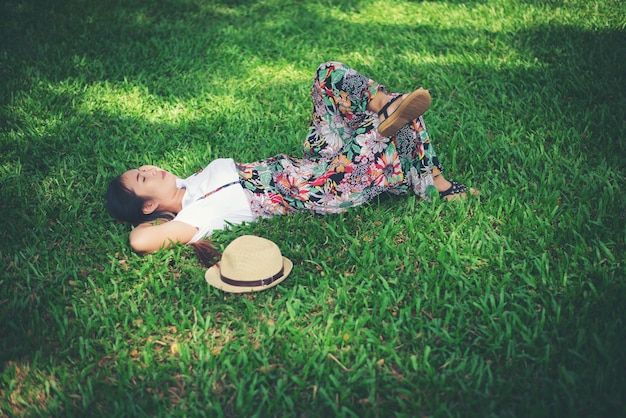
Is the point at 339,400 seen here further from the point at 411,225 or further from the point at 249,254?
the point at 411,225

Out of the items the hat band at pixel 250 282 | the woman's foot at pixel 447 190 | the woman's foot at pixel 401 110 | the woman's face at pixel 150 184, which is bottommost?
the hat band at pixel 250 282

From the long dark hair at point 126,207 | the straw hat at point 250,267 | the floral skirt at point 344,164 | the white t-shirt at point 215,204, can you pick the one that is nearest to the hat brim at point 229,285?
the straw hat at point 250,267

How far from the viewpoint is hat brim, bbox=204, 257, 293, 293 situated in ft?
8.36

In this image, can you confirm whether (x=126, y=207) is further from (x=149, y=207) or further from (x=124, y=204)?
(x=149, y=207)

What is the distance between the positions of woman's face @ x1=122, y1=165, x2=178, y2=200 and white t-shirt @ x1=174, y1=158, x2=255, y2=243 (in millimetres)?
118

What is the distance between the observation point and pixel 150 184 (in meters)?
3.02

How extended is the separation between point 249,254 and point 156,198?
0.86 meters

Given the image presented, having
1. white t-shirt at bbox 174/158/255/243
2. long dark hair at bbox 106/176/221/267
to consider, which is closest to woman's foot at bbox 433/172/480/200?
white t-shirt at bbox 174/158/255/243

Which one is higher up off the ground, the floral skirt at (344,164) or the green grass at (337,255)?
the floral skirt at (344,164)

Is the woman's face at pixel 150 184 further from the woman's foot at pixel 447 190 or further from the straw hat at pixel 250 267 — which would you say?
the woman's foot at pixel 447 190

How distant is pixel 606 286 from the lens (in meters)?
2.33

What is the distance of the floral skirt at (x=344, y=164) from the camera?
2.88m

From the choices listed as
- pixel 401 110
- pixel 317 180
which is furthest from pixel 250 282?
pixel 401 110

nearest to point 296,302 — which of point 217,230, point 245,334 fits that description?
point 245,334
